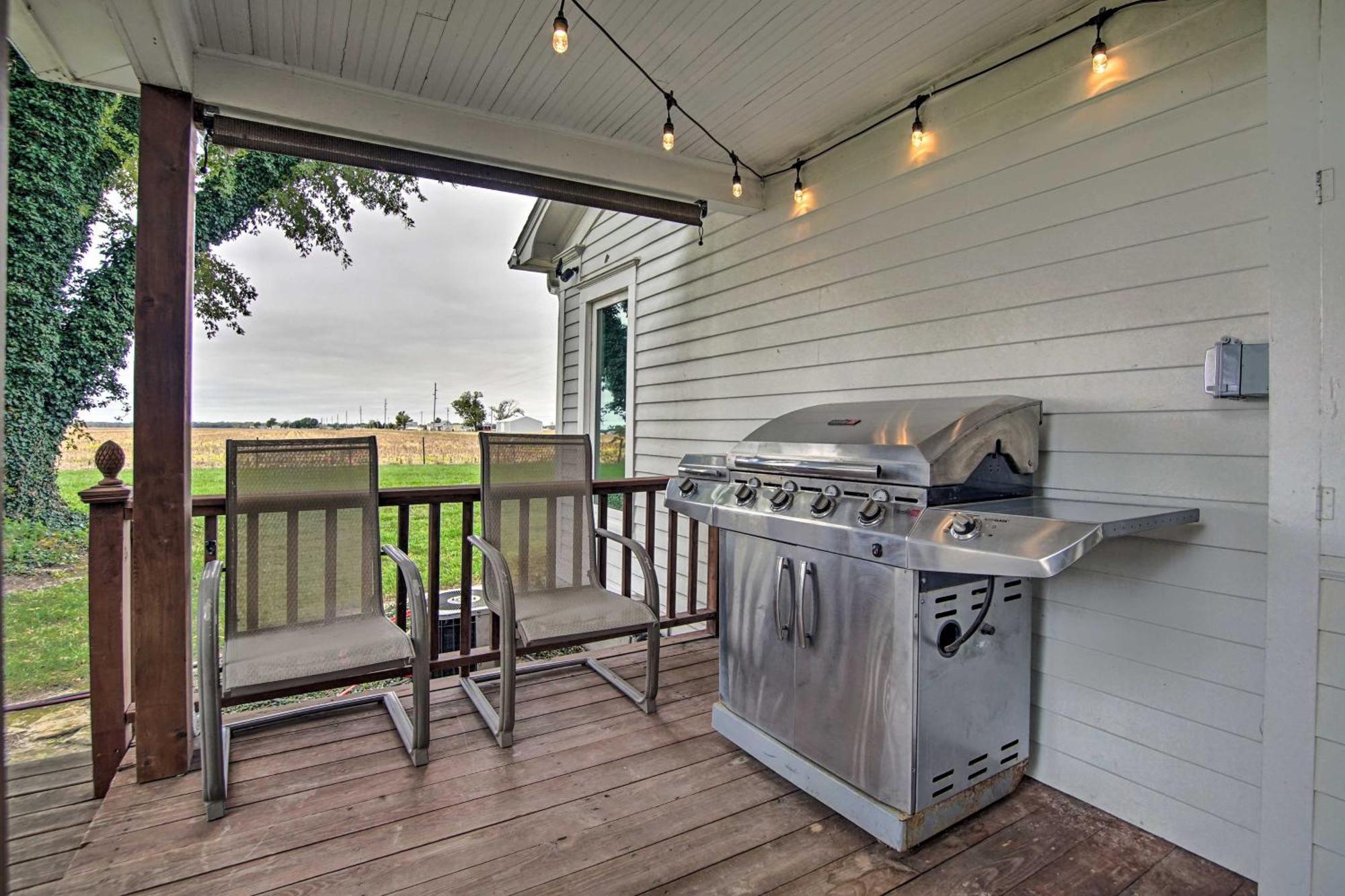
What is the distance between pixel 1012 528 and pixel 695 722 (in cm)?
164

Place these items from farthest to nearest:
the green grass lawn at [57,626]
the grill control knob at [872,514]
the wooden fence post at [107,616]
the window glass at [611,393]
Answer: the window glass at [611,393] < the green grass lawn at [57,626] < the wooden fence post at [107,616] < the grill control knob at [872,514]

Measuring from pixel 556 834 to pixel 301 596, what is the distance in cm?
141

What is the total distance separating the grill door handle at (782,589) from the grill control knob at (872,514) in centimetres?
37

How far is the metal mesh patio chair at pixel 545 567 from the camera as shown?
8.54ft

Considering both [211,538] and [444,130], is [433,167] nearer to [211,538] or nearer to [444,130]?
[444,130]

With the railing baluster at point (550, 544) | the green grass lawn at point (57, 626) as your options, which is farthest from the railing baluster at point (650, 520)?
the green grass lawn at point (57, 626)

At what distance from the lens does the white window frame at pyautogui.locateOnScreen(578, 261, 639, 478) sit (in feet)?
17.1

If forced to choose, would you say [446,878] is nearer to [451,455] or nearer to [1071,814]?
[1071,814]

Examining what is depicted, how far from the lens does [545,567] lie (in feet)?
10.3

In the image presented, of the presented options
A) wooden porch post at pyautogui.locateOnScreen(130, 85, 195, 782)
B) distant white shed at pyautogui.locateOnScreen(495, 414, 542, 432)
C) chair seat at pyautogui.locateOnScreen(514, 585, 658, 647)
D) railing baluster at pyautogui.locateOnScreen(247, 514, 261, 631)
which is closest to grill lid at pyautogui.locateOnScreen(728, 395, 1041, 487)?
chair seat at pyautogui.locateOnScreen(514, 585, 658, 647)

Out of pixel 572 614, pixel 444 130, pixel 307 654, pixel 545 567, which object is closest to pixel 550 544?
pixel 545 567

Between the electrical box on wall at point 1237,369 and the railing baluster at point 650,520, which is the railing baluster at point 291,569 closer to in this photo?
the railing baluster at point 650,520

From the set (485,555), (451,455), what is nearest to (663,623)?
(485,555)

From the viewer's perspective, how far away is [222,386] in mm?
5781
